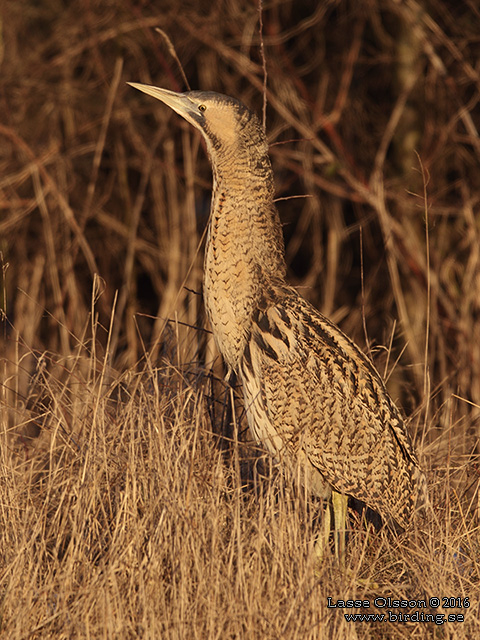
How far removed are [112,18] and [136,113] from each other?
89 centimetres

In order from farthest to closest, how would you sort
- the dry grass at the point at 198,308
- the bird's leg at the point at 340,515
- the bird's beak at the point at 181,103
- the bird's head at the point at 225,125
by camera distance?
the bird's beak at the point at 181,103 → the bird's head at the point at 225,125 → the bird's leg at the point at 340,515 → the dry grass at the point at 198,308

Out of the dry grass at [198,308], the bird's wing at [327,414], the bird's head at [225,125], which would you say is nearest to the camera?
the dry grass at [198,308]

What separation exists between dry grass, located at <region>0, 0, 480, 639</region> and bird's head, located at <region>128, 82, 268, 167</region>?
689mm

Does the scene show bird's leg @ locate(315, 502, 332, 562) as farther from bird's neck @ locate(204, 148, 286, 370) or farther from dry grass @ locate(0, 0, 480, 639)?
bird's neck @ locate(204, 148, 286, 370)

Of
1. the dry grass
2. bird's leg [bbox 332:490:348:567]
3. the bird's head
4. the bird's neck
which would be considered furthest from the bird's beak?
bird's leg [bbox 332:490:348:567]

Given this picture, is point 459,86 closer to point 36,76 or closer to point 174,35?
point 174,35

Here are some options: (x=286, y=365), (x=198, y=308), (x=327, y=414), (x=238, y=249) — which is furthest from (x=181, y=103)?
(x=198, y=308)

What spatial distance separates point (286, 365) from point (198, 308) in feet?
5.65

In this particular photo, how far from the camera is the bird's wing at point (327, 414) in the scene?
137 inches

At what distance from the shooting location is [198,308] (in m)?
5.18

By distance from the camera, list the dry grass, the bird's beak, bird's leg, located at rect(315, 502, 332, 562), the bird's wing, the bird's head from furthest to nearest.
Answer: the bird's beak < the bird's head < the bird's wing < bird's leg, located at rect(315, 502, 332, 562) < the dry grass

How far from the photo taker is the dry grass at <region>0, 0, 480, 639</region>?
279 cm

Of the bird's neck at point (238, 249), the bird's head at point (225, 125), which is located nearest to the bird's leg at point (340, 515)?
the bird's neck at point (238, 249)

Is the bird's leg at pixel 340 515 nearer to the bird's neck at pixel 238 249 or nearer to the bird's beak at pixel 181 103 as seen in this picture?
the bird's neck at pixel 238 249
